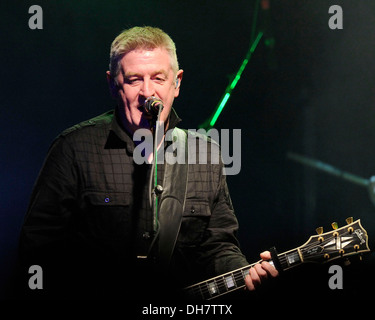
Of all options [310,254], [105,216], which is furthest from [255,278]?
[105,216]

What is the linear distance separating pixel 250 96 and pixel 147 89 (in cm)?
171

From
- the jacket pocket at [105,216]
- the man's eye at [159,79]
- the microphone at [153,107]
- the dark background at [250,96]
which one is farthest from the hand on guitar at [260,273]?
the man's eye at [159,79]

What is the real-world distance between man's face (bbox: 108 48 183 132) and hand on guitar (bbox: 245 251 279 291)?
0.97 meters

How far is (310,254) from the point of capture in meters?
2.22

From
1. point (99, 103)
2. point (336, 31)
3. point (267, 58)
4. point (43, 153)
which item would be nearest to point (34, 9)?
point (99, 103)

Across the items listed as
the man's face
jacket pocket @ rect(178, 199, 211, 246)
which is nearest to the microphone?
the man's face

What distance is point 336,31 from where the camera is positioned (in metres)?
3.85

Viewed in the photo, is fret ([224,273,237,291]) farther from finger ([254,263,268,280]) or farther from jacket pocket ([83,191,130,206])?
jacket pocket ([83,191,130,206])

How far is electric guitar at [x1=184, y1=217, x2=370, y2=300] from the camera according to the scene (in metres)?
2.15

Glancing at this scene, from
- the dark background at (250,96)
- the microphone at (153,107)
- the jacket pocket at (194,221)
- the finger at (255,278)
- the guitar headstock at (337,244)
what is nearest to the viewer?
the microphone at (153,107)

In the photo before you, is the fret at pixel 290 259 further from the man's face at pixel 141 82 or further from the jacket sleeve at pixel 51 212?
the jacket sleeve at pixel 51 212

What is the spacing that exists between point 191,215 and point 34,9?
6.77 ft

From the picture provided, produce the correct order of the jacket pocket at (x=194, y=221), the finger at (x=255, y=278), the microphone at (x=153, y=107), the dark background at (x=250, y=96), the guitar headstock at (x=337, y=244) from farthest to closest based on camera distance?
the dark background at (x=250, y=96) → the jacket pocket at (x=194, y=221) → the finger at (x=255, y=278) → the guitar headstock at (x=337, y=244) → the microphone at (x=153, y=107)

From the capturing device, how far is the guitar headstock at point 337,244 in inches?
84.4
